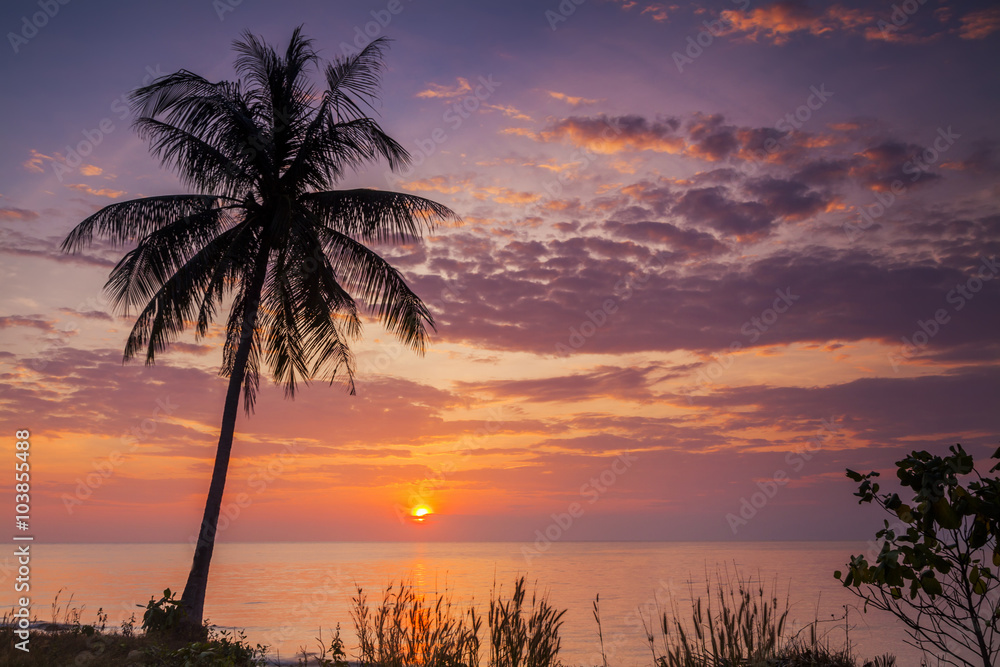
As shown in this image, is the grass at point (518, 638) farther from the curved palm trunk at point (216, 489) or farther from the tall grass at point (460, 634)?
the curved palm trunk at point (216, 489)

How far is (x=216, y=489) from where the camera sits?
12.9 m

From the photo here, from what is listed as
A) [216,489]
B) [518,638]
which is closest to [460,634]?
[518,638]

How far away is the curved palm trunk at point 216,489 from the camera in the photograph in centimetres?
1228

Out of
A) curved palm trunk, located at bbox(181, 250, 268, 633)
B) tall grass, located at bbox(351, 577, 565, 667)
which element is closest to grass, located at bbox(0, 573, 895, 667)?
tall grass, located at bbox(351, 577, 565, 667)

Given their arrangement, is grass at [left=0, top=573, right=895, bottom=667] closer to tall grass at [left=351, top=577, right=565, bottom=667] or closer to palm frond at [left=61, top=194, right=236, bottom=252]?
tall grass at [left=351, top=577, right=565, bottom=667]

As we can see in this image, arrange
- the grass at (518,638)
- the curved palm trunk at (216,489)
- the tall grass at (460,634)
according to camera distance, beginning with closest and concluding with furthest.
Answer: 1. the grass at (518,638)
2. the tall grass at (460,634)
3. the curved palm trunk at (216,489)

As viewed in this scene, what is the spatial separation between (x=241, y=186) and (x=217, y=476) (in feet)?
19.6

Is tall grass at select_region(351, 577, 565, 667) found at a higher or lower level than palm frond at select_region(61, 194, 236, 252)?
lower

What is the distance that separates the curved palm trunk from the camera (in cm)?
1228

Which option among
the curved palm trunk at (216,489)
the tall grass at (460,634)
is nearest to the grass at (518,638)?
the tall grass at (460,634)

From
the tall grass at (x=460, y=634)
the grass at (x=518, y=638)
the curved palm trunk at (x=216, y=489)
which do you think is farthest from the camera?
the curved palm trunk at (x=216, y=489)

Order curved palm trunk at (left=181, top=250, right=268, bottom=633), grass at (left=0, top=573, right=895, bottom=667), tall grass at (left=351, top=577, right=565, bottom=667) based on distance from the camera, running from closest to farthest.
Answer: grass at (left=0, top=573, right=895, bottom=667), tall grass at (left=351, top=577, right=565, bottom=667), curved palm trunk at (left=181, top=250, right=268, bottom=633)

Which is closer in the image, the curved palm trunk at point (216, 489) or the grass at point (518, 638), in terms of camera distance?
the grass at point (518, 638)

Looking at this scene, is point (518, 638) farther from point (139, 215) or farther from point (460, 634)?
point (139, 215)
